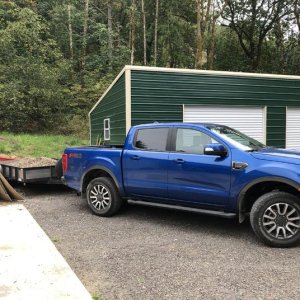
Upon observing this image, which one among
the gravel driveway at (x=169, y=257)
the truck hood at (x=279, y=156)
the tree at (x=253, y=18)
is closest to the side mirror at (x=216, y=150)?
the truck hood at (x=279, y=156)

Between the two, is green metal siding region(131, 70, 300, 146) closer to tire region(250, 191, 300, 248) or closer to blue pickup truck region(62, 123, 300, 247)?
blue pickup truck region(62, 123, 300, 247)

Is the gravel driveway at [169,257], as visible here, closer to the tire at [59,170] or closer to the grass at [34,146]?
the tire at [59,170]

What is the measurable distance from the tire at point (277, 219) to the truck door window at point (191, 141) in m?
1.28

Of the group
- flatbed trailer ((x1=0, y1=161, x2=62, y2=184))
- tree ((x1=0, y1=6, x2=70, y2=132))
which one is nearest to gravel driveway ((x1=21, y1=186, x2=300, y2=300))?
flatbed trailer ((x1=0, y1=161, x2=62, y2=184))

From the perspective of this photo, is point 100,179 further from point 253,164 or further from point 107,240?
point 253,164

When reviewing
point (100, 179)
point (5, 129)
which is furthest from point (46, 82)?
point (100, 179)

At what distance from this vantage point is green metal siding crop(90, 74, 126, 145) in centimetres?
1220

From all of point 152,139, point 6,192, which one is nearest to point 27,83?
point 6,192

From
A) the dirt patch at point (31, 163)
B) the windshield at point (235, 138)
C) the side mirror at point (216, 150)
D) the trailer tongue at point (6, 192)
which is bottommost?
the trailer tongue at point (6, 192)

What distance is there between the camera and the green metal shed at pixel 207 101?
463 inches

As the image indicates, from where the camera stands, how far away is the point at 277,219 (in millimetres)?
5527

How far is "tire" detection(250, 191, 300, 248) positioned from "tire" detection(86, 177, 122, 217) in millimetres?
2696

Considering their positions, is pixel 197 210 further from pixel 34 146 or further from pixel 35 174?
pixel 34 146

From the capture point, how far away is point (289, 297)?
3.95m
